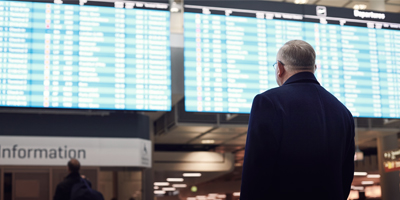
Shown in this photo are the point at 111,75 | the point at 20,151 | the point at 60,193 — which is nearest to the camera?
the point at 60,193

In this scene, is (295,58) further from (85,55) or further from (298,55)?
(85,55)

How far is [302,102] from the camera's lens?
189 centimetres

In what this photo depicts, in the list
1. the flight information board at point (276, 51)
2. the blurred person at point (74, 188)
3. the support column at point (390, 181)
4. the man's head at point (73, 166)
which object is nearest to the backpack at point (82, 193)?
the blurred person at point (74, 188)

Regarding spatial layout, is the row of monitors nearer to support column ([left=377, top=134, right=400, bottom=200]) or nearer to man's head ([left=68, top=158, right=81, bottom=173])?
man's head ([left=68, top=158, right=81, bottom=173])

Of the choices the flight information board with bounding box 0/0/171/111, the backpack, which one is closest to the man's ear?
the backpack

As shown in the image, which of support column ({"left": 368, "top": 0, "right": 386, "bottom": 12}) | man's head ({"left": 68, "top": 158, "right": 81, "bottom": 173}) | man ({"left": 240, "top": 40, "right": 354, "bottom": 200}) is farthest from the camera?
support column ({"left": 368, "top": 0, "right": 386, "bottom": 12})

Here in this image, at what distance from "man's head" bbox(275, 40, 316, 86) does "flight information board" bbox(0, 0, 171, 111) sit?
4.12 meters

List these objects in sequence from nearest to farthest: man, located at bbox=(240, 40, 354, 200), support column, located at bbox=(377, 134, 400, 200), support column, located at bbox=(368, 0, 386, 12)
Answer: man, located at bbox=(240, 40, 354, 200) → support column, located at bbox=(368, 0, 386, 12) → support column, located at bbox=(377, 134, 400, 200)

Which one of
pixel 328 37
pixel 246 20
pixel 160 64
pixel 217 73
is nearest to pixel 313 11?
pixel 328 37

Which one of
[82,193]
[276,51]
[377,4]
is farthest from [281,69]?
[377,4]

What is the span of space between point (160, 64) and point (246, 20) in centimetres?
125

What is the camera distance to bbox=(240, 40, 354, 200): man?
1.76 meters

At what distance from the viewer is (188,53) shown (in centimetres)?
626

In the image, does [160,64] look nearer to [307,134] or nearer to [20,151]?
[20,151]
